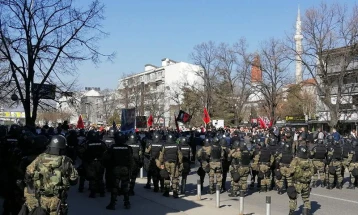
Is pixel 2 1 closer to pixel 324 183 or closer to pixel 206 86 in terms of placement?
pixel 324 183

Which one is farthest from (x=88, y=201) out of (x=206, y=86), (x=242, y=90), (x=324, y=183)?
(x=206, y=86)

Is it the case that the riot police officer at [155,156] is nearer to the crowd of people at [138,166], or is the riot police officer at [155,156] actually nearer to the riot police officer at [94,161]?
the crowd of people at [138,166]

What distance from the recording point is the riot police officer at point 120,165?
11.6 metres

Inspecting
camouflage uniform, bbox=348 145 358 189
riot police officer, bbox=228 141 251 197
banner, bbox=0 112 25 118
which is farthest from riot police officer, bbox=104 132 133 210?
banner, bbox=0 112 25 118

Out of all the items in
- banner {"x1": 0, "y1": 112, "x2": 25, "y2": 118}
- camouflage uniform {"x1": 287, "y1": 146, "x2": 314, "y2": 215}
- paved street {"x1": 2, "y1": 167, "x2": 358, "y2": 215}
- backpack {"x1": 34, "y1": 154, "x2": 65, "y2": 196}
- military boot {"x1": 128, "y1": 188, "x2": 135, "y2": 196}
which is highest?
banner {"x1": 0, "y1": 112, "x2": 25, "y2": 118}

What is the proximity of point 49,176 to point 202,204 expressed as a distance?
20.2 feet

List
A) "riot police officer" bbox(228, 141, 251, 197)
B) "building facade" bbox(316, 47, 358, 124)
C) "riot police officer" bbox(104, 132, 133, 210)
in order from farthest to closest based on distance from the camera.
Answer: "building facade" bbox(316, 47, 358, 124), "riot police officer" bbox(228, 141, 251, 197), "riot police officer" bbox(104, 132, 133, 210)

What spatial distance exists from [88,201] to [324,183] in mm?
9274

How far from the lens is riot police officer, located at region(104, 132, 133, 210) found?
1159 cm

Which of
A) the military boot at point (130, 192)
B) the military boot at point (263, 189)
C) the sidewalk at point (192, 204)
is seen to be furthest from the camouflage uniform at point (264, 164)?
the military boot at point (130, 192)

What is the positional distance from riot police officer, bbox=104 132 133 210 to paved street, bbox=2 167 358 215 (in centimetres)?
40

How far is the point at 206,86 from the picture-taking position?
56.2m

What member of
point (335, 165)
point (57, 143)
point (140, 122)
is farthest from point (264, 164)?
point (140, 122)

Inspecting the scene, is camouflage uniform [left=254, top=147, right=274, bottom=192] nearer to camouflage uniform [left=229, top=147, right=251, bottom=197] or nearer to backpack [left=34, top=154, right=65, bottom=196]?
camouflage uniform [left=229, top=147, right=251, bottom=197]
